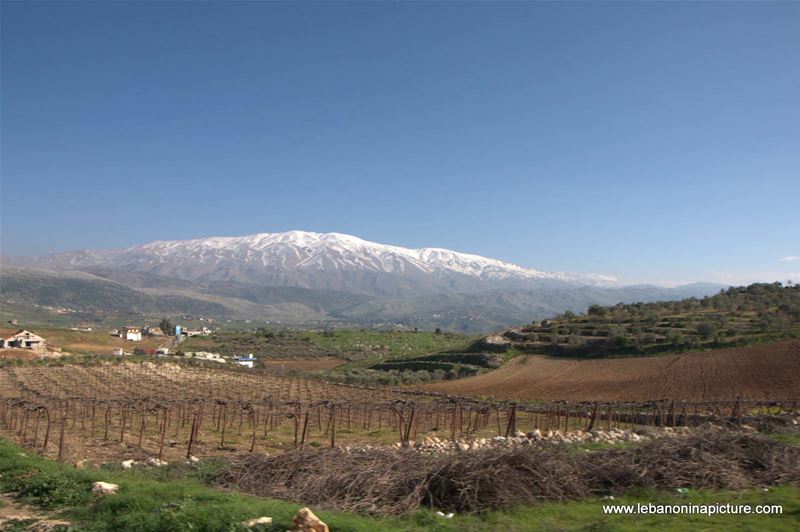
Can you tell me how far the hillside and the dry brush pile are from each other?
48.5 metres

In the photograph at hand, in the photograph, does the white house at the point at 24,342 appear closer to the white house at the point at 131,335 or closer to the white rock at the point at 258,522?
the white house at the point at 131,335

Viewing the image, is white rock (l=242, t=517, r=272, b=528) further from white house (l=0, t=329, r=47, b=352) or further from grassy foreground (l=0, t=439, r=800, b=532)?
white house (l=0, t=329, r=47, b=352)

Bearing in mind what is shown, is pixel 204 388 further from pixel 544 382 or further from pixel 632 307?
pixel 632 307

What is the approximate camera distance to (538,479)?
1052 centimetres

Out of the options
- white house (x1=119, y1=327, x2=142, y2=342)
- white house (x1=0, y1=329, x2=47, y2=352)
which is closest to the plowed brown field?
white house (x1=0, y1=329, x2=47, y2=352)

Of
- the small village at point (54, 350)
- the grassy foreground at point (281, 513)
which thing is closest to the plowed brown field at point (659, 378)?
the grassy foreground at point (281, 513)

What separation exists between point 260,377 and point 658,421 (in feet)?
147

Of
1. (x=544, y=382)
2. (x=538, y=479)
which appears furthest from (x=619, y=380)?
(x=538, y=479)

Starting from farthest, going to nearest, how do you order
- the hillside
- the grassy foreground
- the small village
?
1. the small village
2. the hillside
3. the grassy foreground

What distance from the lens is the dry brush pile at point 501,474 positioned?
32.9 feet

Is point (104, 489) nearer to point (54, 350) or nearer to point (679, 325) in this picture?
point (679, 325)

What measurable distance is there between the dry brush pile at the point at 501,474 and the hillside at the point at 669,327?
4851 cm

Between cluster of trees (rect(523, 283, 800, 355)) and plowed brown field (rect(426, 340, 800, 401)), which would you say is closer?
plowed brown field (rect(426, 340, 800, 401))

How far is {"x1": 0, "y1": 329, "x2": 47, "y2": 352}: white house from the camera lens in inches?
2896
